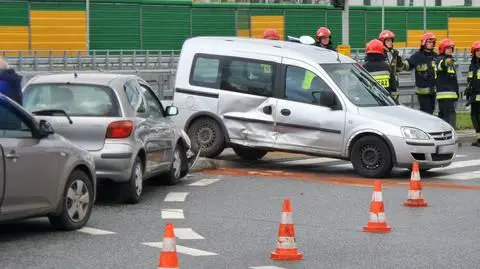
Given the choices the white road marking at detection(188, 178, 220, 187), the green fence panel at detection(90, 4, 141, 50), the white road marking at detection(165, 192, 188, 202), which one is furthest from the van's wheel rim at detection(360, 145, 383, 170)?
the green fence panel at detection(90, 4, 141, 50)

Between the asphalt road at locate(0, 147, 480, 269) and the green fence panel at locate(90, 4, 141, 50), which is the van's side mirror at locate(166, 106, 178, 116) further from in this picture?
the green fence panel at locate(90, 4, 141, 50)

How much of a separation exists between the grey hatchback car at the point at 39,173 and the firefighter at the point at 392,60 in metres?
9.94

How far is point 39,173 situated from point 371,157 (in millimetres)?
7203

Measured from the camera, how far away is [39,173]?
1020cm

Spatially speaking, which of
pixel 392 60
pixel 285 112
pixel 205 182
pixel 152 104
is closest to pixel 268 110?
pixel 285 112

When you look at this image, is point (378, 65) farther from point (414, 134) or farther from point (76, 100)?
point (76, 100)

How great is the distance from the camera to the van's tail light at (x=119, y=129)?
12.8 m

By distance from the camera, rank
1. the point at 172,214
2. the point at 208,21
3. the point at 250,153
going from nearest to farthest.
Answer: the point at 172,214 < the point at 250,153 < the point at 208,21

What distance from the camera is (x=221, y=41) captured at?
17.8 m

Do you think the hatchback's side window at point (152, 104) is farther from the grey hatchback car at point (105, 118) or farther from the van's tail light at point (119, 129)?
Result: the van's tail light at point (119, 129)

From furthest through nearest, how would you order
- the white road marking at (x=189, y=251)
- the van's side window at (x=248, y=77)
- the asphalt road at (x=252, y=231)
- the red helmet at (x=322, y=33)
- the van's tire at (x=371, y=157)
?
1. the red helmet at (x=322, y=33)
2. the van's side window at (x=248, y=77)
3. the van's tire at (x=371, y=157)
4. the white road marking at (x=189, y=251)
5. the asphalt road at (x=252, y=231)

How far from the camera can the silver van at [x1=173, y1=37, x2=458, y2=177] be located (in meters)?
16.3

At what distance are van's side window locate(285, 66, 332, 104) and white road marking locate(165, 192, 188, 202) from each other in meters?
3.20

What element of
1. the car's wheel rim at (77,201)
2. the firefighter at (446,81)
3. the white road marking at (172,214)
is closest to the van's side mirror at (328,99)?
the white road marking at (172,214)
